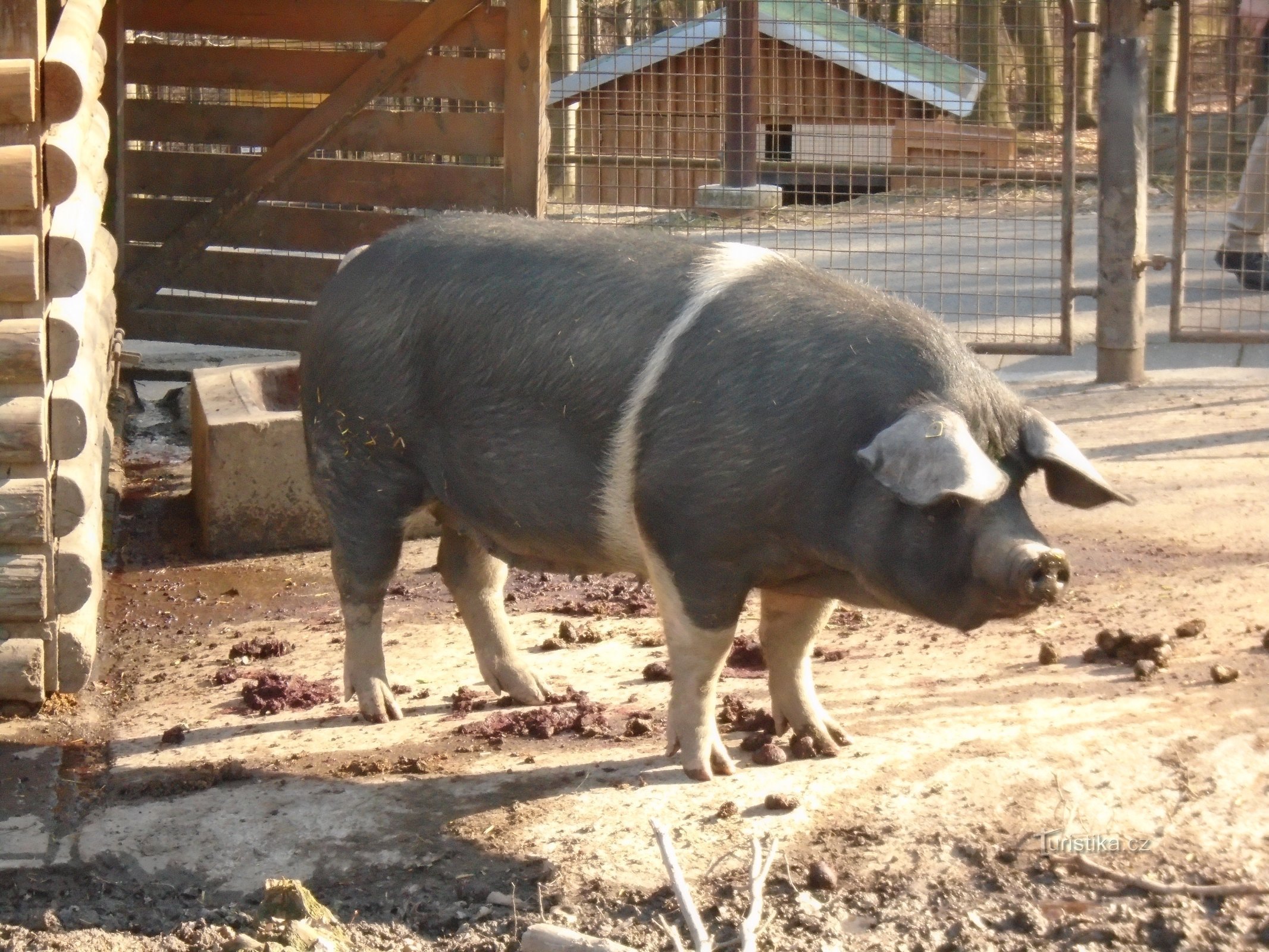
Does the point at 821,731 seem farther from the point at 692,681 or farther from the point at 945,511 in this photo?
the point at 945,511

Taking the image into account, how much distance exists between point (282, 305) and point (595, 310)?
4.27 metres

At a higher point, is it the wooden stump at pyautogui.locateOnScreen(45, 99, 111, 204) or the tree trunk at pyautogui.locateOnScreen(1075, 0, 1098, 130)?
the tree trunk at pyautogui.locateOnScreen(1075, 0, 1098, 130)

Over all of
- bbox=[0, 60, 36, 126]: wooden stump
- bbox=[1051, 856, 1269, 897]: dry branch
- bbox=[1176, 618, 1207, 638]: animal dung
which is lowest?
bbox=[1051, 856, 1269, 897]: dry branch

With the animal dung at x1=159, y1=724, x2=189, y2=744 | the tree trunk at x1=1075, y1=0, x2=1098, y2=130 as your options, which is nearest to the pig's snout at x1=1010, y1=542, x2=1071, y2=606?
the animal dung at x1=159, y1=724, x2=189, y2=744

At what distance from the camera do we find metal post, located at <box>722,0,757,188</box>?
848 centimetres

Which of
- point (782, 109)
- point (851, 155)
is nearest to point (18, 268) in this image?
point (851, 155)

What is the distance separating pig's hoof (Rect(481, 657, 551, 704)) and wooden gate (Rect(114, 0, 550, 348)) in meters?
2.95

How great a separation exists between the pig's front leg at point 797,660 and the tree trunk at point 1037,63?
16.5ft

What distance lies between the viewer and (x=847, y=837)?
3.62 m

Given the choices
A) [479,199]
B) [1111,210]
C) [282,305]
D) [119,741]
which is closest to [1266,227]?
[1111,210]

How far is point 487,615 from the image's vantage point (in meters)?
4.65

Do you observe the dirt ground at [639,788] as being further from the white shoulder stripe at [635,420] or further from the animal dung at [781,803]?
the white shoulder stripe at [635,420]

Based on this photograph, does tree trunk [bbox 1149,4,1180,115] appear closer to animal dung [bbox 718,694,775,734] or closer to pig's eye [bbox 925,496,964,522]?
animal dung [bbox 718,694,775,734]

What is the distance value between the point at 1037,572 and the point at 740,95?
587 cm
